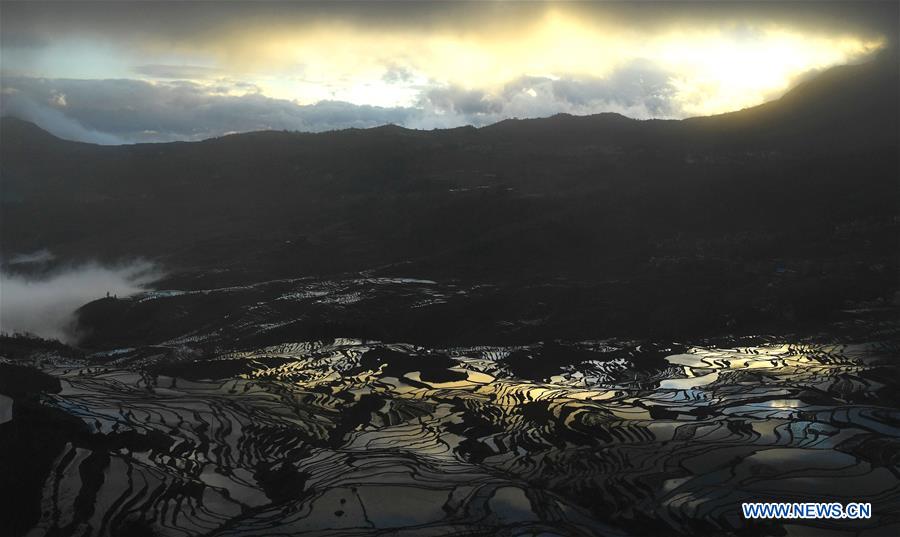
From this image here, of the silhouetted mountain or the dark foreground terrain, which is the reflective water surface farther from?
the silhouetted mountain

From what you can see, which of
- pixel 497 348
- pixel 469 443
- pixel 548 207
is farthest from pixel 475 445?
pixel 548 207

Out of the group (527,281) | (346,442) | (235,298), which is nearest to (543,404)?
(346,442)

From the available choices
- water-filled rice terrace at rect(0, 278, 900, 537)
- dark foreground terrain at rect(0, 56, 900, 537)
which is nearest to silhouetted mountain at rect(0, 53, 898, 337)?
dark foreground terrain at rect(0, 56, 900, 537)

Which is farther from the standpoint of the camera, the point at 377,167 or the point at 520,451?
the point at 377,167

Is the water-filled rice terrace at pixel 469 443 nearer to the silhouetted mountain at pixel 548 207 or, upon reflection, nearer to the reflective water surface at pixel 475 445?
the reflective water surface at pixel 475 445

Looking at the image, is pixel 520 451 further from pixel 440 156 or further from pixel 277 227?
pixel 440 156

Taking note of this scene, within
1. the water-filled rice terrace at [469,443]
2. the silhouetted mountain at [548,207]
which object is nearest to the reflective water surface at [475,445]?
the water-filled rice terrace at [469,443]

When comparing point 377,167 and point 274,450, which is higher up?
point 377,167

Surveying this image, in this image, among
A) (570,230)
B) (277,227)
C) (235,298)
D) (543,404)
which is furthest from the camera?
(277,227)

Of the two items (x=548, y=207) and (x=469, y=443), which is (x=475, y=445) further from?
(x=548, y=207)
